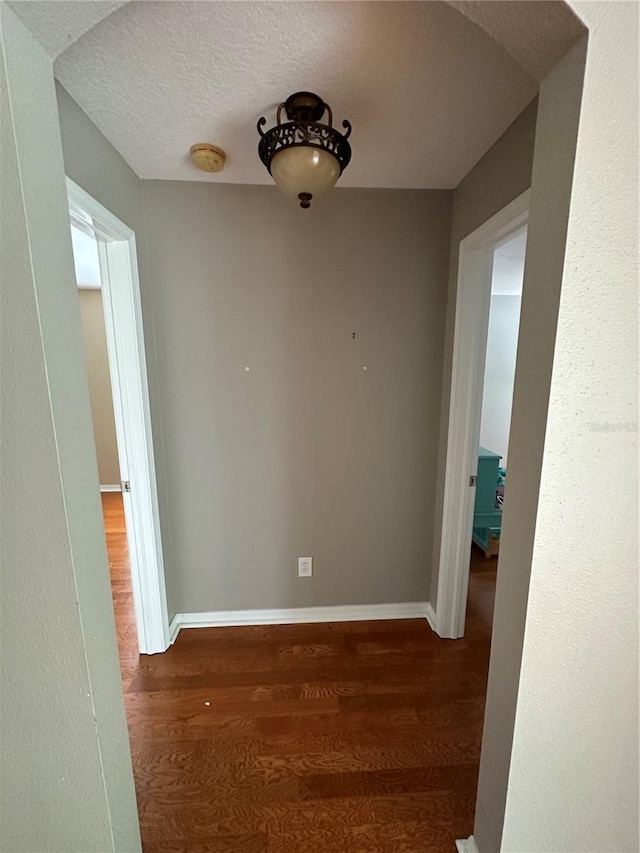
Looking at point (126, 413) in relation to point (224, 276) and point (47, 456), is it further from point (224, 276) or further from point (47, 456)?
point (47, 456)

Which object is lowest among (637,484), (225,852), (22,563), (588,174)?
(225,852)

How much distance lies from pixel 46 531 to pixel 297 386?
1264mm

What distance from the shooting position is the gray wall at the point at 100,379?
3938mm

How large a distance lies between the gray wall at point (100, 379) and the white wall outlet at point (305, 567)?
296cm

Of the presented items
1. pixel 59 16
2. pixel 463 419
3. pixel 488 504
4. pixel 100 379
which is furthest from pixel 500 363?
pixel 100 379

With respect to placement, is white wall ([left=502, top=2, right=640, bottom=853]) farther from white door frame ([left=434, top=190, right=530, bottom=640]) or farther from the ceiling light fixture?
white door frame ([left=434, top=190, right=530, bottom=640])

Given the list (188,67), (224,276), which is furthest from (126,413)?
(188,67)

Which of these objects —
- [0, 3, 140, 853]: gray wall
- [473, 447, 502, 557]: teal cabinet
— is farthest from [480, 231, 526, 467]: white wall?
[0, 3, 140, 853]: gray wall

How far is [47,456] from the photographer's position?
717 millimetres

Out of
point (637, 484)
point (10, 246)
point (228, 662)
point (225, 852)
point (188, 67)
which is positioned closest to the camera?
point (10, 246)

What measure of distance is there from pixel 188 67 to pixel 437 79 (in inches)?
28.2

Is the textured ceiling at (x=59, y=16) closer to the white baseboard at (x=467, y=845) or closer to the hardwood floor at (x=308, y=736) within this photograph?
the hardwood floor at (x=308, y=736)

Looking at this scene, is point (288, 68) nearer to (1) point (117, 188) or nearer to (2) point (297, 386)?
(1) point (117, 188)

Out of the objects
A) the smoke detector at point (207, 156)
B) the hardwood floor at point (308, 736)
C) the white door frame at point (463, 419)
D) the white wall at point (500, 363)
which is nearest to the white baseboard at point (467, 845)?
the hardwood floor at point (308, 736)
